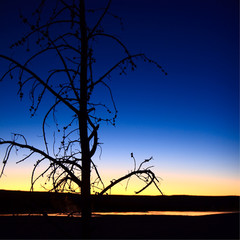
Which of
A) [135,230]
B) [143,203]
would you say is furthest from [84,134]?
[143,203]

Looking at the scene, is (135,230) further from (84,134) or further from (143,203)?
(143,203)

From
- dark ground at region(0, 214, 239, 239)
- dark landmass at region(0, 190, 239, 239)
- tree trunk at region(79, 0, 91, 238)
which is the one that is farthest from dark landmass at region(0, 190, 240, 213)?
tree trunk at region(79, 0, 91, 238)

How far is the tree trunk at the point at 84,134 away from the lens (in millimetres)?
3709

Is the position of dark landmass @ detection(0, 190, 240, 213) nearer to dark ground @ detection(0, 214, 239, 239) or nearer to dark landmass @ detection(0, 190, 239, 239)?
dark landmass @ detection(0, 190, 239, 239)

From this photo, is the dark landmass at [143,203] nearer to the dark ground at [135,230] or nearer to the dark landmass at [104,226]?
the dark landmass at [104,226]

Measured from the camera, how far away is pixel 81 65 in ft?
13.4

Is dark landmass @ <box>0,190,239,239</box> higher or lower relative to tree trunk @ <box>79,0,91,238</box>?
lower

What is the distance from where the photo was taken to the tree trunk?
3.71m

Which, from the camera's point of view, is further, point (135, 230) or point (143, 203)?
point (143, 203)

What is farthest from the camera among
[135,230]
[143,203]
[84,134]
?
[143,203]

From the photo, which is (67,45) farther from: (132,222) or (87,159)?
(132,222)

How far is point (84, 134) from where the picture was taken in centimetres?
394

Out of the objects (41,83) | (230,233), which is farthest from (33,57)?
(230,233)

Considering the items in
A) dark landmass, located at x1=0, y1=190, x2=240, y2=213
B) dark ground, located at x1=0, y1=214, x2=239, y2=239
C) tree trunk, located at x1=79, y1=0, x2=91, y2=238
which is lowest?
dark ground, located at x1=0, y1=214, x2=239, y2=239
